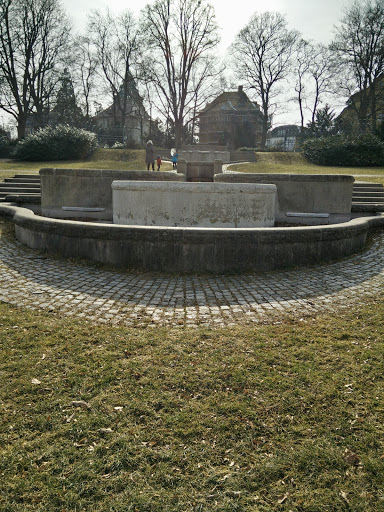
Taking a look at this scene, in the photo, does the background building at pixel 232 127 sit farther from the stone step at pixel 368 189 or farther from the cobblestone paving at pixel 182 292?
the cobblestone paving at pixel 182 292

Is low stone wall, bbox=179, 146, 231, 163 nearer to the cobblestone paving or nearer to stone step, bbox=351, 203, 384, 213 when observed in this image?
stone step, bbox=351, 203, 384, 213

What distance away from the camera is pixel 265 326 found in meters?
3.83

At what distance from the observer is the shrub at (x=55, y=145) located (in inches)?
1046

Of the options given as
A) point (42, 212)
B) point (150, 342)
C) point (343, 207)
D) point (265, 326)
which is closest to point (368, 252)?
point (343, 207)

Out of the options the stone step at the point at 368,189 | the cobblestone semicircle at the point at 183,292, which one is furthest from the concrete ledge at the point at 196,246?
the stone step at the point at 368,189

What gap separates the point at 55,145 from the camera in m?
27.0

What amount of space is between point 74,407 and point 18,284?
305 centimetres

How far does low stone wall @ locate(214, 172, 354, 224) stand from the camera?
9.23m

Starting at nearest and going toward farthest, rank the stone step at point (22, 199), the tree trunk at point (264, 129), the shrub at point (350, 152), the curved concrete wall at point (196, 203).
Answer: the curved concrete wall at point (196, 203) → the stone step at point (22, 199) → the shrub at point (350, 152) → the tree trunk at point (264, 129)

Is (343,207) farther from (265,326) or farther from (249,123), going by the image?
(249,123)

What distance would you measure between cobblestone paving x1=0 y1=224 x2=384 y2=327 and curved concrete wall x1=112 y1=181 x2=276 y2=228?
205 cm

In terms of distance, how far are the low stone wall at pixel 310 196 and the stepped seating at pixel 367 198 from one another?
0.92 metres

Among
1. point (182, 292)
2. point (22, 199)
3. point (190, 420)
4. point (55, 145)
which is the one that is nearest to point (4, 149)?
point (55, 145)

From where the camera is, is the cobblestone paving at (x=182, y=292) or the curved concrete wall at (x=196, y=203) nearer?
the cobblestone paving at (x=182, y=292)
